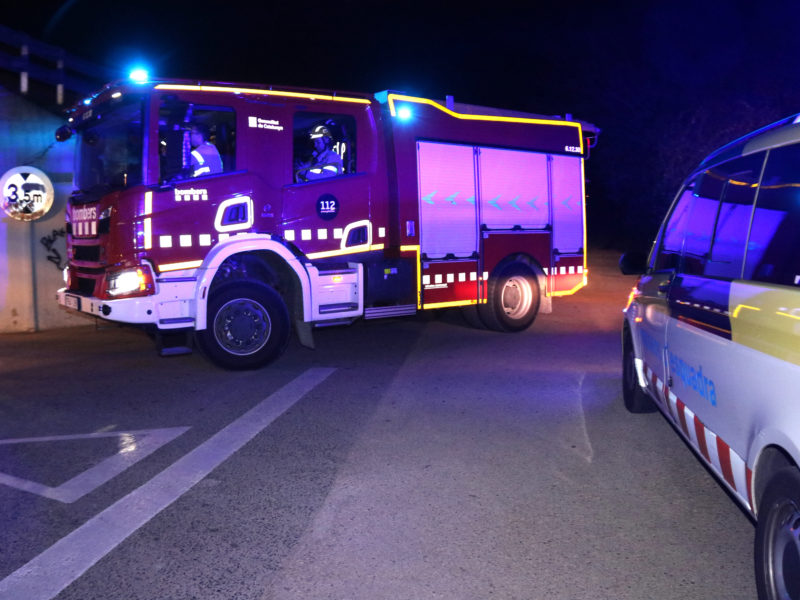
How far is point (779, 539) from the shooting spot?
284 cm

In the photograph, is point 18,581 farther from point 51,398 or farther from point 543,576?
point 51,398

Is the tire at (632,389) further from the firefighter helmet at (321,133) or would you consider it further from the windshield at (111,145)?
the windshield at (111,145)

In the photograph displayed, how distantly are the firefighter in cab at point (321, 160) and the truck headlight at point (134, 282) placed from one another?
6.94 feet

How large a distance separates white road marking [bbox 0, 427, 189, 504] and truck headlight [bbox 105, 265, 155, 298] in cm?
221

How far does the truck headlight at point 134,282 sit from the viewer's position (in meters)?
7.98

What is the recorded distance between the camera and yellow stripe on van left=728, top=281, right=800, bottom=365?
2.66m

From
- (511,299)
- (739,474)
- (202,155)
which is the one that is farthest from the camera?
(511,299)

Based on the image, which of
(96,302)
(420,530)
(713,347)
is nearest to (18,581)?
(420,530)

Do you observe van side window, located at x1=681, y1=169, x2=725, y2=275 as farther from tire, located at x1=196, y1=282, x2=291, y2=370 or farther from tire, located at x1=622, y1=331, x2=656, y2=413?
tire, located at x1=196, y1=282, x2=291, y2=370

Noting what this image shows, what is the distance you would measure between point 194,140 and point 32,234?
17.2 feet

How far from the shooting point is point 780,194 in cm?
315

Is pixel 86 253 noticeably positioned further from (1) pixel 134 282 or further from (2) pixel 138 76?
(2) pixel 138 76

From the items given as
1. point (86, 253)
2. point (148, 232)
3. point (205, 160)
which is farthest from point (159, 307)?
point (205, 160)

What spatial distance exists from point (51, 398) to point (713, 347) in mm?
6135
